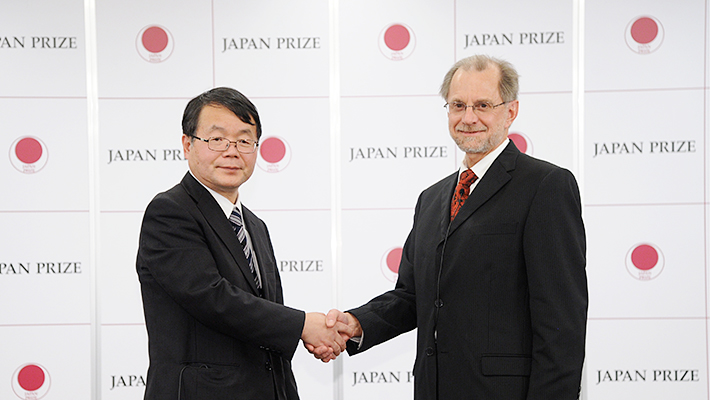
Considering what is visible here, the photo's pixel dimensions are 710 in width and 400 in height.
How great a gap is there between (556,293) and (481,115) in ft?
2.30

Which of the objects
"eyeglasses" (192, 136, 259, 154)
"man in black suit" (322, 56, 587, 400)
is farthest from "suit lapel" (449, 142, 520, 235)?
"eyeglasses" (192, 136, 259, 154)

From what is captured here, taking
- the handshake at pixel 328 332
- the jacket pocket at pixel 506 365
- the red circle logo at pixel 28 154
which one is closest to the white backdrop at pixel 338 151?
the red circle logo at pixel 28 154

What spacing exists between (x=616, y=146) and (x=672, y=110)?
0.41 meters

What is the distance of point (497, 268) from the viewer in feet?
6.91

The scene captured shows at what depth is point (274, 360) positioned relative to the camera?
7.46 ft

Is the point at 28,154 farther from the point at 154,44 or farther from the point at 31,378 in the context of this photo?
the point at 31,378

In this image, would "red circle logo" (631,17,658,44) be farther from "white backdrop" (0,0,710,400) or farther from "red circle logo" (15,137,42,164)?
"red circle logo" (15,137,42,164)

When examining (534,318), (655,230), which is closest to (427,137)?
(655,230)

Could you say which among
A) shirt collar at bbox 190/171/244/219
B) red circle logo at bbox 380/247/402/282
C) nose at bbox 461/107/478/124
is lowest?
red circle logo at bbox 380/247/402/282

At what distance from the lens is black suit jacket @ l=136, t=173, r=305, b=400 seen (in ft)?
6.91

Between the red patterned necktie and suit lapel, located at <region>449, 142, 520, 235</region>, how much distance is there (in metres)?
0.08

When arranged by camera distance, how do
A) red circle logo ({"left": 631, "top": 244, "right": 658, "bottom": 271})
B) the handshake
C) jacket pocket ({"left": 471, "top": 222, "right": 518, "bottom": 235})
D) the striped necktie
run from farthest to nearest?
Result: red circle logo ({"left": 631, "top": 244, "right": 658, "bottom": 271}), the handshake, the striped necktie, jacket pocket ({"left": 471, "top": 222, "right": 518, "bottom": 235})

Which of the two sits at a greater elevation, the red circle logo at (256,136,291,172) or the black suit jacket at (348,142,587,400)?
the red circle logo at (256,136,291,172)

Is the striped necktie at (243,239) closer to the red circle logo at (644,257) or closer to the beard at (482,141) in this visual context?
the beard at (482,141)
